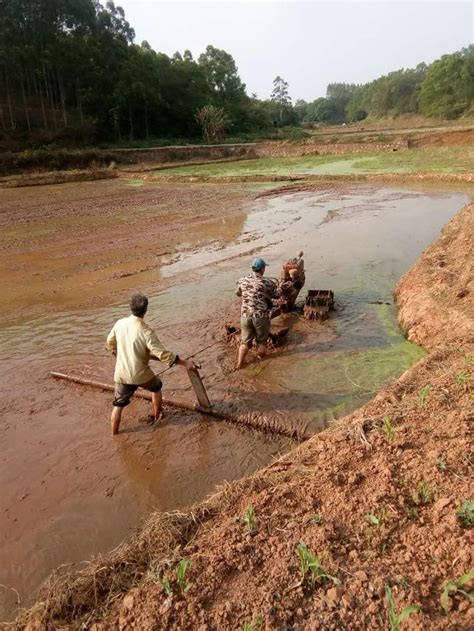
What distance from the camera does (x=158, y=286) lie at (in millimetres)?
10680

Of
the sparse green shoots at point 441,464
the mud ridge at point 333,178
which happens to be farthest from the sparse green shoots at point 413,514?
the mud ridge at point 333,178

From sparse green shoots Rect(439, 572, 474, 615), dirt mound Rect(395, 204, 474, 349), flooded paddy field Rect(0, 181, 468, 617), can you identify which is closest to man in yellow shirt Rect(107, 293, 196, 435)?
flooded paddy field Rect(0, 181, 468, 617)

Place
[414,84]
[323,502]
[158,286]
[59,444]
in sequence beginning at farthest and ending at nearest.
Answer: [414,84] → [158,286] → [59,444] → [323,502]

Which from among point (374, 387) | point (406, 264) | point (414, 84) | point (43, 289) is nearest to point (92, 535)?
point (374, 387)

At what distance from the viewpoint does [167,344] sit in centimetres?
766

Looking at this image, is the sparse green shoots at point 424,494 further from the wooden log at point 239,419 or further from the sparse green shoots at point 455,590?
the wooden log at point 239,419

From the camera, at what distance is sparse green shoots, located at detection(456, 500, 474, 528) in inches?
111

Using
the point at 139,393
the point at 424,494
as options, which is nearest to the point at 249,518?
the point at 424,494

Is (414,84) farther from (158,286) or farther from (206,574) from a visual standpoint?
(206,574)

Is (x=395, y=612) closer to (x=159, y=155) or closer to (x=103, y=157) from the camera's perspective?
(x=103, y=157)

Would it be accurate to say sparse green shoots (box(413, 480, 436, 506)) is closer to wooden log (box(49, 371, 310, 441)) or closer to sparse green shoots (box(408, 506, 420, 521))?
sparse green shoots (box(408, 506, 420, 521))

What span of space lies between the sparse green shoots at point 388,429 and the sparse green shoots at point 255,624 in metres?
1.89

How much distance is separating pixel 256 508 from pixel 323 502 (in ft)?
1.58

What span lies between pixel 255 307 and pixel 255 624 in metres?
4.52
